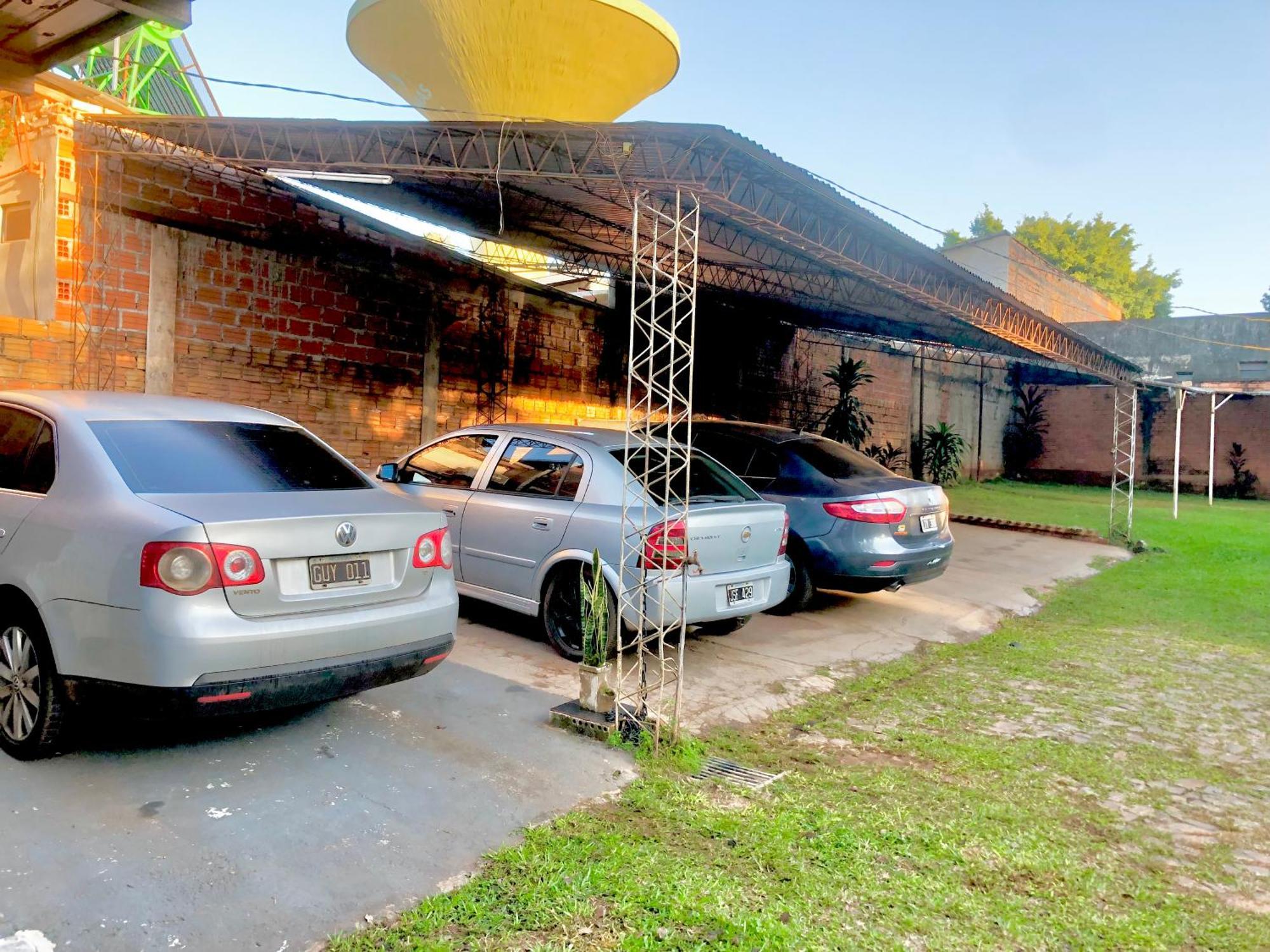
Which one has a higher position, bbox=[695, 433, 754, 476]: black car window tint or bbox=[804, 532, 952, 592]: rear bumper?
bbox=[695, 433, 754, 476]: black car window tint

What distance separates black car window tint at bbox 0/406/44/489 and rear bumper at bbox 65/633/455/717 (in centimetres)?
109

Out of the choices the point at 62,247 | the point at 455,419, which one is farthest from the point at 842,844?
the point at 455,419

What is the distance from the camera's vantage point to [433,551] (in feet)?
13.3

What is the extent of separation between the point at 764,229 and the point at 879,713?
16.0 ft

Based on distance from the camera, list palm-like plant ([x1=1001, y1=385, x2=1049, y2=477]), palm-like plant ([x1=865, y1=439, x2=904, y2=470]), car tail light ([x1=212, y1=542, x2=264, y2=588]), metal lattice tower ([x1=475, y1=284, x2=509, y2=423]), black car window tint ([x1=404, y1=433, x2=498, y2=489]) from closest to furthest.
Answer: car tail light ([x1=212, y1=542, x2=264, y2=588]) → black car window tint ([x1=404, y1=433, x2=498, y2=489]) → metal lattice tower ([x1=475, y1=284, x2=509, y2=423]) → palm-like plant ([x1=865, y1=439, x2=904, y2=470]) → palm-like plant ([x1=1001, y1=385, x2=1049, y2=477])

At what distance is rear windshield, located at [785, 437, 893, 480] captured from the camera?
7.55 m

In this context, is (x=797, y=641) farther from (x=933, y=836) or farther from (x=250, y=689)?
(x=250, y=689)

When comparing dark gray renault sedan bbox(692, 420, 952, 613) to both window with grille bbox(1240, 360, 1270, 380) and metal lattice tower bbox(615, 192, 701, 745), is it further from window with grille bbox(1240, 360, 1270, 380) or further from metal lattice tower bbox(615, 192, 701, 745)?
window with grille bbox(1240, 360, 1270, 380)

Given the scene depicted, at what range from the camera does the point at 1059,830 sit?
3496mm

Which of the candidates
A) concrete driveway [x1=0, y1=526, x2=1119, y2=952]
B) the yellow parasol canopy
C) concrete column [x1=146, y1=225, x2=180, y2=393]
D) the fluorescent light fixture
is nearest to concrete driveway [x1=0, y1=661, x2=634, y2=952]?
concrete driveway [x1=0, y1=526, x2=1119, y2=952]

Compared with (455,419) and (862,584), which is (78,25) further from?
(862,584)

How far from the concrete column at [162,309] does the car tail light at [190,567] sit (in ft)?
18.7

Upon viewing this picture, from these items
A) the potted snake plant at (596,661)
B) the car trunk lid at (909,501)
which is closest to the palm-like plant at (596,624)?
the potted snake plant at (596,661)

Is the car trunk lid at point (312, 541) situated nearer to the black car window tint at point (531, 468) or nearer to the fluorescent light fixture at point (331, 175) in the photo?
the black car window tint at point (531, 468)
